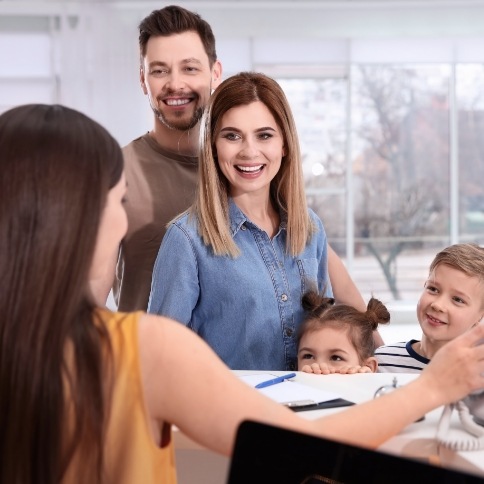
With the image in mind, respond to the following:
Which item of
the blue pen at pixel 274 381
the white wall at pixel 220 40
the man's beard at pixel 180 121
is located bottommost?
the blue pen at pixel 274 381

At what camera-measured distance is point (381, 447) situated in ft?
4.96

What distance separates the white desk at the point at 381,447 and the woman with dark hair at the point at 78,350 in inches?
15.6

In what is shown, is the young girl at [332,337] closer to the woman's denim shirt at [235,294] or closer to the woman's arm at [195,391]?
the woman's denim shirt at [235,294]

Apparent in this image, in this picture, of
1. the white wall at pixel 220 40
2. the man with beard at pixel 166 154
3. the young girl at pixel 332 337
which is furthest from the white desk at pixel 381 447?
the white wall at pixel 220 40

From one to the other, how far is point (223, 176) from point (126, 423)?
1450mm

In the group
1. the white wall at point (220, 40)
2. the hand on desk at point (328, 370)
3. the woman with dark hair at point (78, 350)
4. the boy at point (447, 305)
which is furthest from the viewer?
the white wall at point (220, 40)

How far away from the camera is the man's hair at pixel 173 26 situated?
2.87 metres

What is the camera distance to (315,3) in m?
7.72

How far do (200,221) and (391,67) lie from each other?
22.8ft

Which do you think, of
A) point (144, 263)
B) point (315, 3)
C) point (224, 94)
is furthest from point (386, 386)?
point (315, 3)

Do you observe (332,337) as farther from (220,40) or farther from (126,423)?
(220,40)

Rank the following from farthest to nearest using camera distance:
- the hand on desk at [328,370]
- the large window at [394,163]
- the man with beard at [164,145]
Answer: the large window at [394,163]
the man with beard at [164,145]
the hand on desk at [328,370]

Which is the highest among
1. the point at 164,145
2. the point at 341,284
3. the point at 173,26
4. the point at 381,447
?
the point at 173,26

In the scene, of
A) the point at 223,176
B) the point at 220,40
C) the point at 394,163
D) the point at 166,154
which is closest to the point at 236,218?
the point at 223,176
